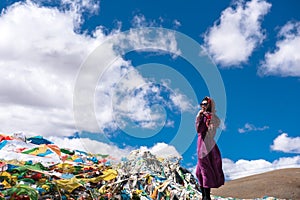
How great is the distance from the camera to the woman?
548 centimetres

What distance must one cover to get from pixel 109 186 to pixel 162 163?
159 centimetres

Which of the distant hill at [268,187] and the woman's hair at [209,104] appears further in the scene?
the distant hill at [268,187]

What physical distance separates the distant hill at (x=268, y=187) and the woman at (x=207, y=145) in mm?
3939

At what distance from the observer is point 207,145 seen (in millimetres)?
5492

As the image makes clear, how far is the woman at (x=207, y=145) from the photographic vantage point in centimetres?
548

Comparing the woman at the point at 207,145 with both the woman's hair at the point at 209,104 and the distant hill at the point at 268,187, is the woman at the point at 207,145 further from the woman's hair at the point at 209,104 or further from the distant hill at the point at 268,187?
the distant hill at the point at 268,187

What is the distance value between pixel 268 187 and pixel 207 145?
4.79m

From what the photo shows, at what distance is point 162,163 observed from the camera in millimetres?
5785

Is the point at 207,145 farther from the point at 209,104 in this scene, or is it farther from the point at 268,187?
the point at 268,187

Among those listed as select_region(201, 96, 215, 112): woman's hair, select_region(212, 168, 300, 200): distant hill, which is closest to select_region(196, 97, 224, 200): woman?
select_region(201, 96, 215, 112): woman's hair

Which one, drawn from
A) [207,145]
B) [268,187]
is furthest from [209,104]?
[268,187]

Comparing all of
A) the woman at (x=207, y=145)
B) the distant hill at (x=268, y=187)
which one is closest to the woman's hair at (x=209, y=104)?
the woman at (x=207, y=145)

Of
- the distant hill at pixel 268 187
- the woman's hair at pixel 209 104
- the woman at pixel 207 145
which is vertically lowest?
the woman at pixel 207 145

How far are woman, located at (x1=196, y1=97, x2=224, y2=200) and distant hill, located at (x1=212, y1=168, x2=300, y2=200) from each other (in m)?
3.94
